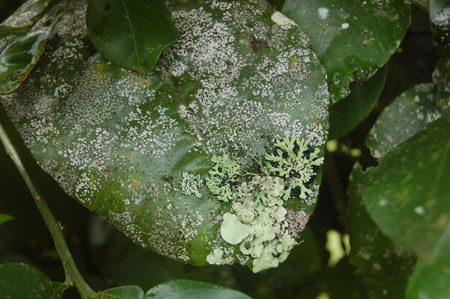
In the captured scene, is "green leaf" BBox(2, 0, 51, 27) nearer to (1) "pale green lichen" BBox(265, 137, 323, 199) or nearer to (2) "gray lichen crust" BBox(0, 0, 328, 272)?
(2) "gray lichen crust" BBox(0, 0, 328, 272)

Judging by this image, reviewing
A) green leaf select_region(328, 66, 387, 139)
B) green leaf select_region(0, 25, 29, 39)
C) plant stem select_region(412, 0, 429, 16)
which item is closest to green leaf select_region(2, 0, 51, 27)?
green leaf select_region(0, 25, 29, 39)

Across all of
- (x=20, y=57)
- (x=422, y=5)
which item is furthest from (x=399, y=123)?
(x=20, y=57)

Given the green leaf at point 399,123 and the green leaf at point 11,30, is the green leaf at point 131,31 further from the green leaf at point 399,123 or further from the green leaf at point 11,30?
the green leaf at point 399,123

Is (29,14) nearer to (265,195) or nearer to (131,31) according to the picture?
(131,31)

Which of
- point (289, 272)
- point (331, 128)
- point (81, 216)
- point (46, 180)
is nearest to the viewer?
point (331, 128)

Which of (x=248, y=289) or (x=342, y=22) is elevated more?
(x=342, y=22)

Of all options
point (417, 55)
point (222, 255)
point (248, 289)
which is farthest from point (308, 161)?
point (248, 289)

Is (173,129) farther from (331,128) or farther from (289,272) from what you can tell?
(289,272)
